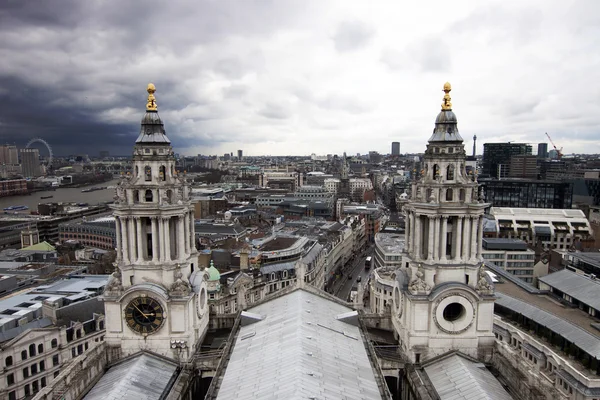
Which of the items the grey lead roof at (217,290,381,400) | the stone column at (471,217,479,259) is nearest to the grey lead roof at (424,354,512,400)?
the grey lead roof at (217,290,381,400)

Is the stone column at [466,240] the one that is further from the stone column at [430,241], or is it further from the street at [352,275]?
the street at [352,275]

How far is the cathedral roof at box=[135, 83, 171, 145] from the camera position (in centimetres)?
3238

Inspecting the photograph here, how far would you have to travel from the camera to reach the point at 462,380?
2841 centimetres

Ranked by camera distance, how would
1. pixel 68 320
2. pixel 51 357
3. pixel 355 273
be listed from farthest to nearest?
pixel 355 273
pixel 68 320
pixel 51 357

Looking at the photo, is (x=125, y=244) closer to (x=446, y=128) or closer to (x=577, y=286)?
(x=446, y=128)

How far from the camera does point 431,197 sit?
3231 centimetres

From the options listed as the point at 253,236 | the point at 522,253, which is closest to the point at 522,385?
the point at 522,253

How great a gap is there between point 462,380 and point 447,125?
16.8 metres

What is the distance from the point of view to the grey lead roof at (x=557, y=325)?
44594 mm

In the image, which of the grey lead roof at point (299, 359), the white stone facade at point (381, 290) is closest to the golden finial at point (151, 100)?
the grey lead roof at point (299, 359)

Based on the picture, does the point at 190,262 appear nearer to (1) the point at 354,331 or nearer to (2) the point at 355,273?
(1) the point at 354,331

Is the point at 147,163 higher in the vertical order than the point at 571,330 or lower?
higher

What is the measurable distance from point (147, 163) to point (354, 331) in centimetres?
1904

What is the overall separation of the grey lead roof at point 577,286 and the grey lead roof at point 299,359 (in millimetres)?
36403
